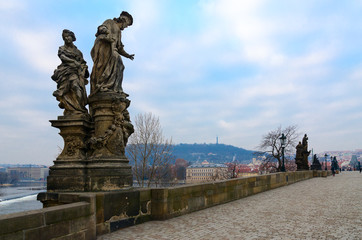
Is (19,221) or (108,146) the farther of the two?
(108,146)

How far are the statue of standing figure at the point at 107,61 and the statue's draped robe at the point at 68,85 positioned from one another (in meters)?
0.32

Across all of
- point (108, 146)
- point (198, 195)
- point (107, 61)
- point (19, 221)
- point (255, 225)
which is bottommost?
point (255, 225)

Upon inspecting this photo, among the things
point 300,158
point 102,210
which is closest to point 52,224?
point 102,210

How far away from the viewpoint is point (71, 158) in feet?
19.1

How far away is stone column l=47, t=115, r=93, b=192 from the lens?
5.70m

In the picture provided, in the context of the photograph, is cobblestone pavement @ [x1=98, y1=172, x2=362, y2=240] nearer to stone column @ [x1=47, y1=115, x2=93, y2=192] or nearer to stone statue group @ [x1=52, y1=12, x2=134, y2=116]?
stone column @ [x1=47, y1=115, x2=93, y2=192]

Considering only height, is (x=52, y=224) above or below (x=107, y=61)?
below

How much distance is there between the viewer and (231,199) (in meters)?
9.62

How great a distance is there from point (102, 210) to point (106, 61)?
3103mm

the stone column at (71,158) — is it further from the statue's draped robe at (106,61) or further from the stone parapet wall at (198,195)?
the stone parapet wall at (198,195)

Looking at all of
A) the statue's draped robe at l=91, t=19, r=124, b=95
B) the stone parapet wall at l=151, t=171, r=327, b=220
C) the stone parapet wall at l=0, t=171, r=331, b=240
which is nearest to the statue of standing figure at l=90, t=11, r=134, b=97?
the statue's draped robe at l=91, t=19, r=124, b=95

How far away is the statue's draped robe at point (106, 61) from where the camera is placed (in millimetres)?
6258

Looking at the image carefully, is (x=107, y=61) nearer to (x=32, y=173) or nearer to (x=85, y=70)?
(x=85, y=70)

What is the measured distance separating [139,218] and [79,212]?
1.86 metres
